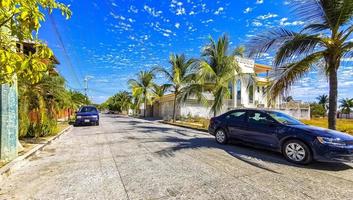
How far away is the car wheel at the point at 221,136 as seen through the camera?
30.9 ft

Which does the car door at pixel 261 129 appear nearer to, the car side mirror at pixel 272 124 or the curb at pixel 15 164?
the car side mirror at pixel 272 124

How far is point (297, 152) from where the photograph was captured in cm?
663

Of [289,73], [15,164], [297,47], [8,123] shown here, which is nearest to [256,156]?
[289,73]

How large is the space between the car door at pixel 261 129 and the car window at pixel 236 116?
0.87 feet

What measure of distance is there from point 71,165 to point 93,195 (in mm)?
2530

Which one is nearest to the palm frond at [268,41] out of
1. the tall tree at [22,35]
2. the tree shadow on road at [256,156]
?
the tree shadow on road at [256,156]

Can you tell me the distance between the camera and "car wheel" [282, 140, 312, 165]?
639 centimetres

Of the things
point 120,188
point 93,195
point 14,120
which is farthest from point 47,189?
point 14,120

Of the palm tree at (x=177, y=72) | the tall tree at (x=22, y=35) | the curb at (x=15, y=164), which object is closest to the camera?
the tall tree at (x=22, y=35)

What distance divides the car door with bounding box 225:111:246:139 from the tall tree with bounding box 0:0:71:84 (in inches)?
273

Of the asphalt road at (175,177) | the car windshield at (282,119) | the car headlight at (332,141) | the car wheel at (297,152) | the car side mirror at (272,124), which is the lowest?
the asphalt road at (175,177)

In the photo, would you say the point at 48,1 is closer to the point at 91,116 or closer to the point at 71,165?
the point at 71,165

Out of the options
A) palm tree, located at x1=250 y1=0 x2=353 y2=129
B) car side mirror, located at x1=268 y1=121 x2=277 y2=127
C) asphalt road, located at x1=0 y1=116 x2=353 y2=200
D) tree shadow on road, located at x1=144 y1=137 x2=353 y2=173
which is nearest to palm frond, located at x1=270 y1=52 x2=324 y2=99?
palm tree, located at x1=250 y1=0 x2=353 y2=129

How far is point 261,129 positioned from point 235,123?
1.25 metres
